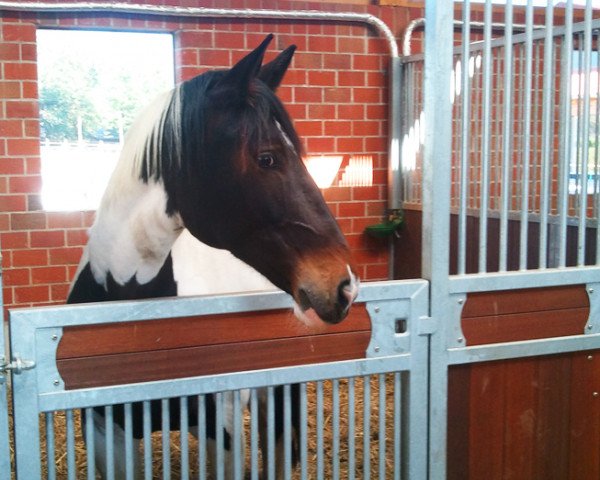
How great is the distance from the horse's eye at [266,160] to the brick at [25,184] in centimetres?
213

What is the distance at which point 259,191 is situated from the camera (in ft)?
3.48

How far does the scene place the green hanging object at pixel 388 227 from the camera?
334 centimetres

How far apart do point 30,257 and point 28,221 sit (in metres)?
0.17

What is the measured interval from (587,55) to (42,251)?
95.2 inches

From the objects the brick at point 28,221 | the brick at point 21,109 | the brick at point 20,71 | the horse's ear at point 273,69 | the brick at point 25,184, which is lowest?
the brick at point 28,221

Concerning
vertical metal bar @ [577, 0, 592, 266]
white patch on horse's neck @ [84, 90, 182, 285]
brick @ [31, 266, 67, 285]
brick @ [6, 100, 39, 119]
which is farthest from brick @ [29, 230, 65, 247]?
vertical metal bar @ [577, 0, 592, 266]

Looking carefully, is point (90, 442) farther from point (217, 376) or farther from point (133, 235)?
point (133, 235)

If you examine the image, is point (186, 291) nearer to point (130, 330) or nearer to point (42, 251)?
point (130, 330)

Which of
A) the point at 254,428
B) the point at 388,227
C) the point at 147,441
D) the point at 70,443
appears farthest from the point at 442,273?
the point at 388,227

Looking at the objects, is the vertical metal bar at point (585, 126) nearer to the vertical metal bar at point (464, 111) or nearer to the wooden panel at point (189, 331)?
the vertical metal bar at point (464, 111)

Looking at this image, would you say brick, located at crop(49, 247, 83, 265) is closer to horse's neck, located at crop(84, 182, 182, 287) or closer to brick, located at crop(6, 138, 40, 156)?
brick, located at crop(6, 138, 40, 156)

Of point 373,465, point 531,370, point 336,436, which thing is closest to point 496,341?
point 531,370

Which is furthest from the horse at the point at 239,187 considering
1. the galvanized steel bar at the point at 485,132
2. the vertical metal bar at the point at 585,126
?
the vertical metal bar at the point at 585,126

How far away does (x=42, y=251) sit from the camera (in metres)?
2.92
